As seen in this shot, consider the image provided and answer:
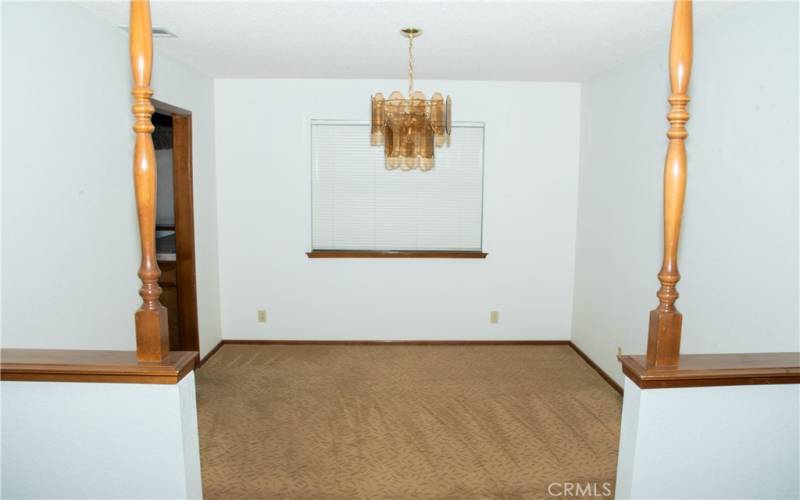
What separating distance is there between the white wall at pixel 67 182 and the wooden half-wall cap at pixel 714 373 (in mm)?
2540

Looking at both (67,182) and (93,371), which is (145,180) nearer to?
(93,371)

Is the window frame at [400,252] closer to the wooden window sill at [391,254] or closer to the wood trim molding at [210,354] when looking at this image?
the wooden window sill at [391,254]

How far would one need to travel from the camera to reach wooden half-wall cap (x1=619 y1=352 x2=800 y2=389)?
1.67 metres

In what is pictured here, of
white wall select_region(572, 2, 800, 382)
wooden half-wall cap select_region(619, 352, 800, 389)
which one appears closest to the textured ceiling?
white wall select_region(572, 2, 800, 382)

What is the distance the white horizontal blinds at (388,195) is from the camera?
4.85 m

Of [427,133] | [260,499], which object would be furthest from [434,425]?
[427,133]

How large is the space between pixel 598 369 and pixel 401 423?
1.90m

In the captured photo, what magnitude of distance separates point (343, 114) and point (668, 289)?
366 cm

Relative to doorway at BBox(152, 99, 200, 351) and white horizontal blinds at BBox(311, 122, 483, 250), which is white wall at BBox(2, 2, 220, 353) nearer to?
doorway at BBox(152, 99, 200, 351)

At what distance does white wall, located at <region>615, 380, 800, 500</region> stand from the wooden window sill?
3195mm

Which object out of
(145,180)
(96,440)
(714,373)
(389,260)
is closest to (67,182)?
(145,180)

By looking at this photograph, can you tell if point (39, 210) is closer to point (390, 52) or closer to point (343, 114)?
point (390, 52)

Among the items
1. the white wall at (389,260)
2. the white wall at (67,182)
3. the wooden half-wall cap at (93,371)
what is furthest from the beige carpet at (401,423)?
the wooden half-wall cap at (93,371)

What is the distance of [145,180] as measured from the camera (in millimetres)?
1631
